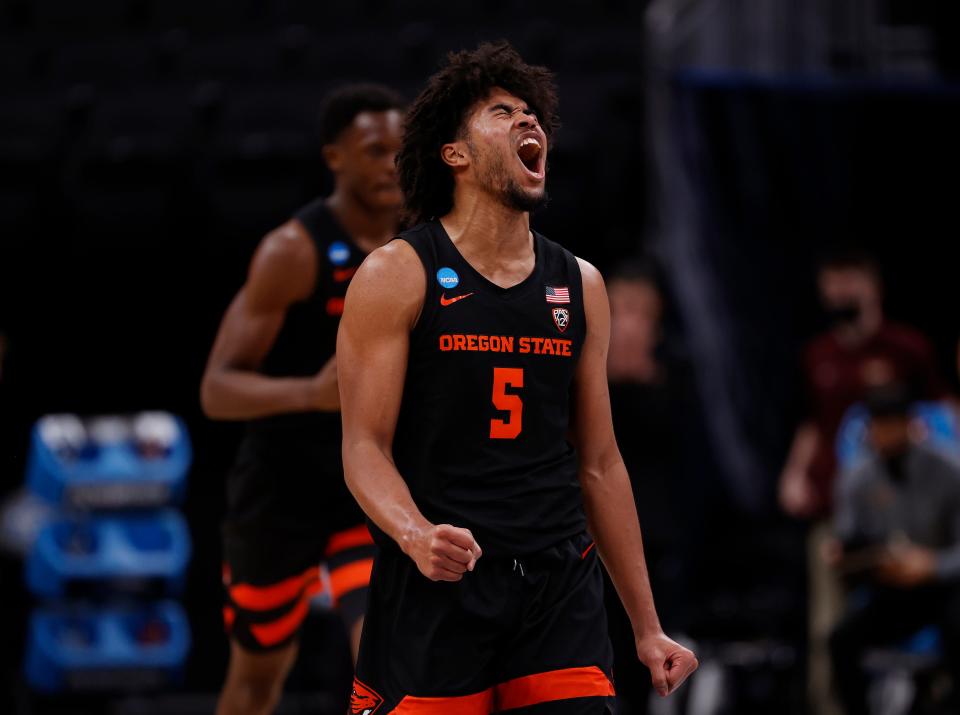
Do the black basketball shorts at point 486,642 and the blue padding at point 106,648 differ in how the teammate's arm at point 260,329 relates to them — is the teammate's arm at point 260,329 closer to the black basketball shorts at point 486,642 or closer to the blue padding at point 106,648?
the black basketball shorts at point 486,642

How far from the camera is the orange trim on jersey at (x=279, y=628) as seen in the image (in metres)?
4.32

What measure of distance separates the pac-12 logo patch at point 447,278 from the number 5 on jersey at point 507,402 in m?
0.19

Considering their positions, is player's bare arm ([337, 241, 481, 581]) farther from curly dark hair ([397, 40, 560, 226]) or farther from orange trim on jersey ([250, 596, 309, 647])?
orange trim on jersey ([250, 596, 309, 647])

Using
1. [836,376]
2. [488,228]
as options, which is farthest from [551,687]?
[836,376]

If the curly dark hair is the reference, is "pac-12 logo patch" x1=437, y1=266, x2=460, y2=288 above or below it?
below

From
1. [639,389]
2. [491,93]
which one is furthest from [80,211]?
[491,93]

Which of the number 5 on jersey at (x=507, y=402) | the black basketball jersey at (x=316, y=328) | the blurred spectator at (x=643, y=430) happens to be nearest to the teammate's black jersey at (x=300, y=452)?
the black basketball jersey at (x=316, y=328)

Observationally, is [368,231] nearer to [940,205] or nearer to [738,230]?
[738,230]

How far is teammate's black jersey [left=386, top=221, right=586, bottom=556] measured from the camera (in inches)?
116

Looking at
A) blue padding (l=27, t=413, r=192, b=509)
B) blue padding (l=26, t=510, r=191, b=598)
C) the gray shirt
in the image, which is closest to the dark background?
blue padding (l=26, t=510, r=191, b=598)

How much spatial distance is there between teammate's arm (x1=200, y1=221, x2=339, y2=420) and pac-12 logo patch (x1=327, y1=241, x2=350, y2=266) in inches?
1.9

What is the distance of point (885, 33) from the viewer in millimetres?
9711

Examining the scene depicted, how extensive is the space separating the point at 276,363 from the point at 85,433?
3.24 meters

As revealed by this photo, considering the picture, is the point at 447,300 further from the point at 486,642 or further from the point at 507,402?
the point at 486,642
